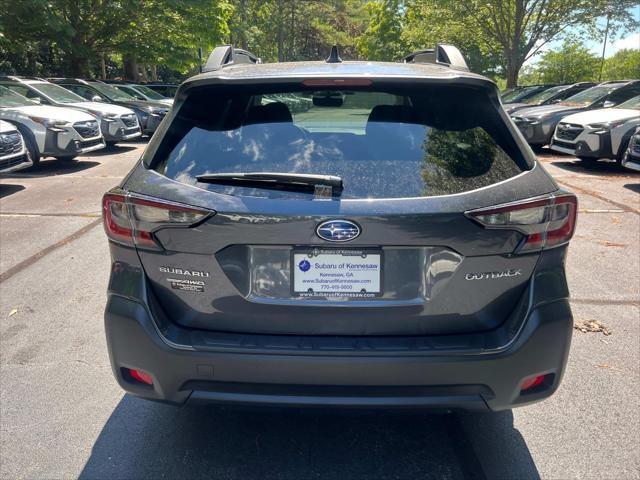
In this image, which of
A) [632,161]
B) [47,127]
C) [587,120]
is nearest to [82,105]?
[47,127]

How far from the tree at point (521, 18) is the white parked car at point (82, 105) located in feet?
56.2

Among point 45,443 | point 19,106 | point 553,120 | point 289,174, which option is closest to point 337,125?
point 289,174

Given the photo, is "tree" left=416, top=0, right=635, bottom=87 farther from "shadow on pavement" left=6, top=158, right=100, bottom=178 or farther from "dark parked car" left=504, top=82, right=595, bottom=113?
"shadow on pavement" left=6, top=158, right=100, bottom=178

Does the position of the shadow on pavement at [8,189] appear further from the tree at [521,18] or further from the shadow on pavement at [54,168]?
the tree at [521,18]

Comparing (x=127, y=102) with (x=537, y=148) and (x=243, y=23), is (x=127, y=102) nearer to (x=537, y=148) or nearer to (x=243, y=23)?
(x=537, y=148)

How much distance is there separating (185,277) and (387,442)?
4.40 ft

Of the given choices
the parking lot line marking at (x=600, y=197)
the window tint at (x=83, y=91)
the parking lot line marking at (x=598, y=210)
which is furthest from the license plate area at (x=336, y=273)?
the window tint at (x=83, y=91)

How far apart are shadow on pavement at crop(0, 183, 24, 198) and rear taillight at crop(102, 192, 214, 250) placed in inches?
309

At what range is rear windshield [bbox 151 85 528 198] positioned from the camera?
2.26 metres

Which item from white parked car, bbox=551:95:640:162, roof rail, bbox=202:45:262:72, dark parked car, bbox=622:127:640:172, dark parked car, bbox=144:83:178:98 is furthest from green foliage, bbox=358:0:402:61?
roof rail, bbox=202:45:262:72

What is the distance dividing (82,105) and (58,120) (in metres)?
2.83

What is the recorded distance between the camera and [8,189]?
9586 millimetres

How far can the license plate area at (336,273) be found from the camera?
85.8 inches

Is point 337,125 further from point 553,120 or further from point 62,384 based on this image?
point 553,120
